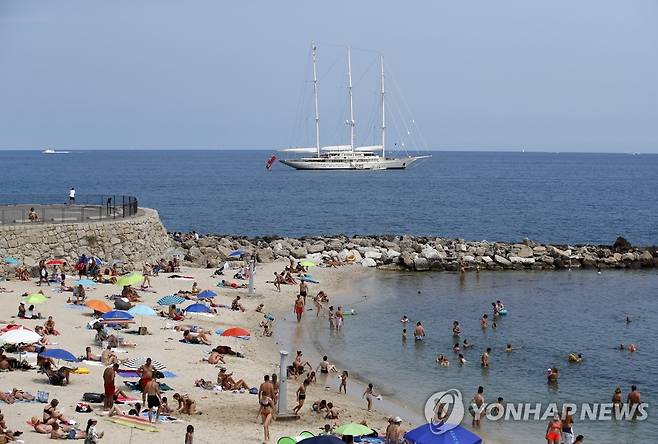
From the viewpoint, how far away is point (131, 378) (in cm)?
2202

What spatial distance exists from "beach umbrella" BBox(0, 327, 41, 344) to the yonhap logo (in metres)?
10.7

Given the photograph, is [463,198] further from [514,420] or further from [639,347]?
[514,420]

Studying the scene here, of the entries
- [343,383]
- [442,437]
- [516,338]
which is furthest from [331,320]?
[442,437]

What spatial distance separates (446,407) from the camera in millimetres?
23891

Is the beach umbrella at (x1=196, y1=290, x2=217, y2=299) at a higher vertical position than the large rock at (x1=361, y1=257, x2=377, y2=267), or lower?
higher

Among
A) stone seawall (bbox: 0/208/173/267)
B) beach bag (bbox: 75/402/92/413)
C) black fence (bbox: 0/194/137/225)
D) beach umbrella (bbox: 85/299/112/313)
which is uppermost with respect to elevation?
black fence (bbox: 0/194/137/225)

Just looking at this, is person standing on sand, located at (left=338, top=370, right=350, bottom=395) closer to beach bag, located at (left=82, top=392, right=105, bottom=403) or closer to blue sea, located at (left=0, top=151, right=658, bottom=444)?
blue sea, located at (left=0, top=151, right=658, bottom=444)

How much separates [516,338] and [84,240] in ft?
61.5

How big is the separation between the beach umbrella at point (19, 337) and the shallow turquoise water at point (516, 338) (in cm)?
996

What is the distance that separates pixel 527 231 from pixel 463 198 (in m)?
40.5

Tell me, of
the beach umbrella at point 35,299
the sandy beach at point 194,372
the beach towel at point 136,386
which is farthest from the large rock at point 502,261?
the beach towel at point 136,386

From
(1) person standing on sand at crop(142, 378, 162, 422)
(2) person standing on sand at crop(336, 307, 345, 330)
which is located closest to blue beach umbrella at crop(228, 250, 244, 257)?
(2) person standing on sand at crop(336, 307, 345, 330)

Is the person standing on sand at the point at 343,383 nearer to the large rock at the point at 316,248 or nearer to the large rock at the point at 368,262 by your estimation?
the large rock at the point at 368,262

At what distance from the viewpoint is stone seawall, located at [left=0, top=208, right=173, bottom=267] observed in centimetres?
3597
